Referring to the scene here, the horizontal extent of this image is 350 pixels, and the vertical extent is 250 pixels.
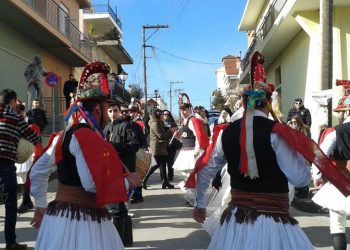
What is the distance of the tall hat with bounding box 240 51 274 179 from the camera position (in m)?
3.28

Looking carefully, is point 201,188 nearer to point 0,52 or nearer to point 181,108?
point 181,108

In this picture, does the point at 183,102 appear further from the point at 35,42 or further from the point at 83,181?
the point at 35,42

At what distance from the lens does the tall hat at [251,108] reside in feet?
10.7

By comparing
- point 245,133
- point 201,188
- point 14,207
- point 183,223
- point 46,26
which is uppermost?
point 46,26

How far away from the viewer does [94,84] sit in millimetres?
3629

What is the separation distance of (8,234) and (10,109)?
1.53 metres

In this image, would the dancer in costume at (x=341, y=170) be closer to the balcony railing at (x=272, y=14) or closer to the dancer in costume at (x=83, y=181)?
the dancer in costume at (x=83, y=181)

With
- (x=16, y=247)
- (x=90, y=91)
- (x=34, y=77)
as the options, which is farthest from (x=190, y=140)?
(x=90, y=91)

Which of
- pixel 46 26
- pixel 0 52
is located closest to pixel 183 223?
pixel 0 52

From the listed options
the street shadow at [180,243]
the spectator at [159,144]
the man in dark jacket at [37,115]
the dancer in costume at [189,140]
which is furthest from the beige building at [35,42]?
the street shadow at [180,243]

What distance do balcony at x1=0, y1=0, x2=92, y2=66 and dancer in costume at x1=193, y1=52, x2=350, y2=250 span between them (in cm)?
1262

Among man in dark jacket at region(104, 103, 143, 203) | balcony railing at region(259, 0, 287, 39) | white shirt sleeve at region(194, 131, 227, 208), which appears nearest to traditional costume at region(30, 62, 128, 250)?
white shirt sleeve at region(194, 131, 227, 208)

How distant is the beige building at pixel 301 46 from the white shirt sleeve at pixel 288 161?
7055 millimetres

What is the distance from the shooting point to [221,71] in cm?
11394
